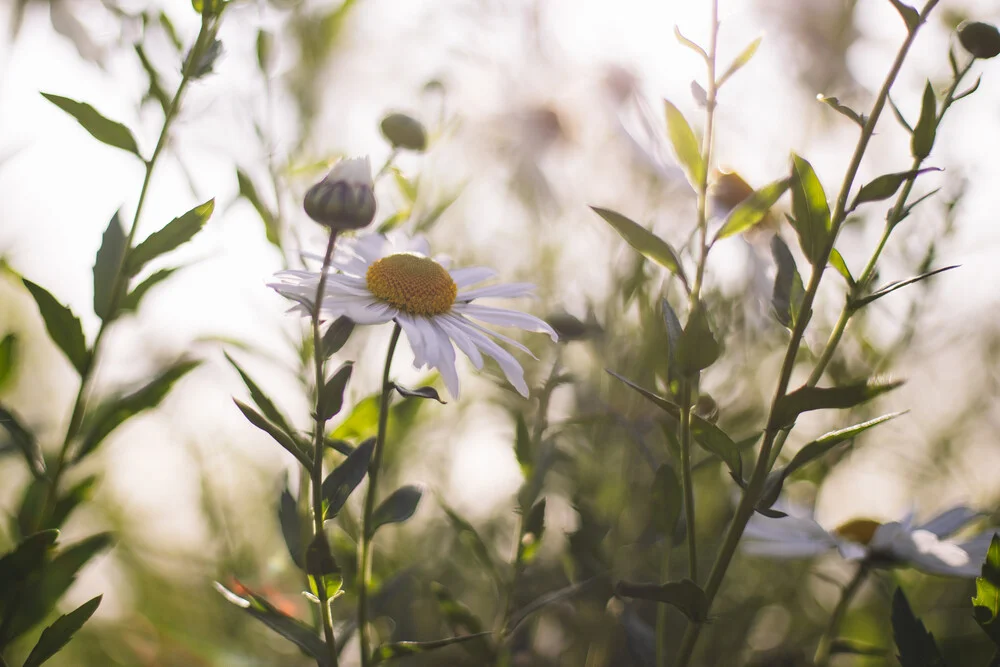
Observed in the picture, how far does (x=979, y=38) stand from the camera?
0.33 metres

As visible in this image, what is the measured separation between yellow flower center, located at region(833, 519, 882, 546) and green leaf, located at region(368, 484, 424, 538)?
314 millimetres

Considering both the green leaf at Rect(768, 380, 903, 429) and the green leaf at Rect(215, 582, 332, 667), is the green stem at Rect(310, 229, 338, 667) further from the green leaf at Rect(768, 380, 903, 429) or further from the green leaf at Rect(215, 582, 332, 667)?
the green leaf at Rect(768, 380, 903, 429)

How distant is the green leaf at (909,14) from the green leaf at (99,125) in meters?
0.36

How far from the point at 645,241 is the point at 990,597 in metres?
0.22

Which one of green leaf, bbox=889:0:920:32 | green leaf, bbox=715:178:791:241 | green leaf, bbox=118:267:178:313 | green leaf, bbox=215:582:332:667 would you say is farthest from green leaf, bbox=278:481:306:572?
green leaf, bbox=889:0:920:32

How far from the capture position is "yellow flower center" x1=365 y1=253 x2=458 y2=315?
0.38 meters

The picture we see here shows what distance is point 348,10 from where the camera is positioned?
656 millimetres

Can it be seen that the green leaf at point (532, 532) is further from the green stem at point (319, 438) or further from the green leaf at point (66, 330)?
the green leaf at point (66, 330)

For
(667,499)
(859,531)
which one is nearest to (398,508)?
(667,499)

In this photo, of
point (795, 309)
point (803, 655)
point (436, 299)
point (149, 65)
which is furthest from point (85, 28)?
point (803, 655)

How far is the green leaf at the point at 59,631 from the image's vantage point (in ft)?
1.08

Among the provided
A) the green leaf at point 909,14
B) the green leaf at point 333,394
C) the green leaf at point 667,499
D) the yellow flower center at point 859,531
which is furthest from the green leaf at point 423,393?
the yellow flower center at point 859,531

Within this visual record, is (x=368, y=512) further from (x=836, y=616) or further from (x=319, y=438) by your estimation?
(x=836, y=616)

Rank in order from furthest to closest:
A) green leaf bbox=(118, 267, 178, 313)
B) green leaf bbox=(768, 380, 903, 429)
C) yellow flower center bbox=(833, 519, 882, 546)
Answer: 1. yellow flower center bbox=(833, 519, 882, 546)
2. green leaf bbox=(118, 267, 178, 313)
3. green leaf bbox=(768, 380, 903, 429)
